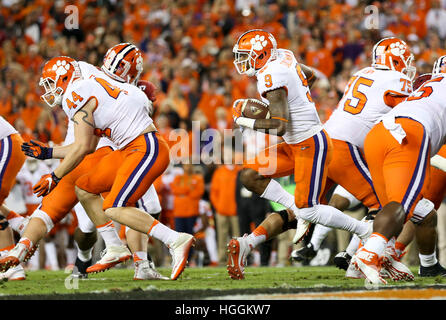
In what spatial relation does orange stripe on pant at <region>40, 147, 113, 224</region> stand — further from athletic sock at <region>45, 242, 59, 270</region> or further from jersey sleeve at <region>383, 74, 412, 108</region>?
athletic sock at <region>45, 242, 59, 270</region>

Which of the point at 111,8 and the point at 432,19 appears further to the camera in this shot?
the point at 111,8

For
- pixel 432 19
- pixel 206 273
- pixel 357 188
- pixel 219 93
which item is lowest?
pixel 206 273

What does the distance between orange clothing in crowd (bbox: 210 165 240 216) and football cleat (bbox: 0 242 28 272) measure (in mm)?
5016

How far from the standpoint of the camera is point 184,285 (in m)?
6.06

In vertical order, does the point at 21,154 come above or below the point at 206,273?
above

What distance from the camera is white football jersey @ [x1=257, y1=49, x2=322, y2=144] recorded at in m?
6.23

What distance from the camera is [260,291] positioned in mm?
5223

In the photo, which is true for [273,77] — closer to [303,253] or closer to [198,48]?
[303,253]

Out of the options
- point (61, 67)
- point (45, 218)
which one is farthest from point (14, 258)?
point (61, 67)

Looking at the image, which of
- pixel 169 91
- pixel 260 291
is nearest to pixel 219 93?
pixel 169 91

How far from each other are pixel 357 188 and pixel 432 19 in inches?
317

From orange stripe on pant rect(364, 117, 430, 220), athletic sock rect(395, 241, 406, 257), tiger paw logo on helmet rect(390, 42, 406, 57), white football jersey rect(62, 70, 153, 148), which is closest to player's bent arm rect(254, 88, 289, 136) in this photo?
orange stripe on pant rect(364, 117, 430, 220)

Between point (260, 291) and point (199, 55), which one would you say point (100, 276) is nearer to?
point (260, 291)
